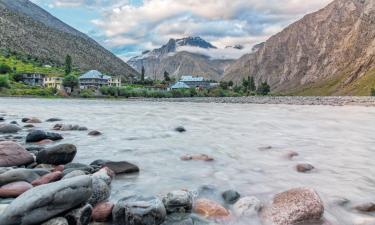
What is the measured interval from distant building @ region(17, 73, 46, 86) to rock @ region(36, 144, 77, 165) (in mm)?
149251

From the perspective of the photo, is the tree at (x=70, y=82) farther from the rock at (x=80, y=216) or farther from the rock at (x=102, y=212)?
the rock at (x=80, y=216)

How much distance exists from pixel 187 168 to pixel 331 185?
5509mm

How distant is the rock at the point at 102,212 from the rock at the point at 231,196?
11.5ft

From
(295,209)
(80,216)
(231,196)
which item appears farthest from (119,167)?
(295,209)

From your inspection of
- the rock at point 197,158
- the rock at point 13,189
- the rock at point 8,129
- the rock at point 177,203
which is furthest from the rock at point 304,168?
the rock at point 8,129

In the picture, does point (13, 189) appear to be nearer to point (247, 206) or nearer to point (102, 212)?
point (102, 212)

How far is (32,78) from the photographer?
532 feet

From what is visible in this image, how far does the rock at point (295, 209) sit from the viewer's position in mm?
10211

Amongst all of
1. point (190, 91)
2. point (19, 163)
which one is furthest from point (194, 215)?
point (190, 91)

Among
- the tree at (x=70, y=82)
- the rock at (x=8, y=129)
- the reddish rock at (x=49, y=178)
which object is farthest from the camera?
the tree at (x=70, y=82)

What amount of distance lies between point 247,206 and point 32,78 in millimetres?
163921

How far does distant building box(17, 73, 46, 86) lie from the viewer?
156 m

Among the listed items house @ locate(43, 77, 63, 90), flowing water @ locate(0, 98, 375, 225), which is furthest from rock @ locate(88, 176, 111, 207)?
house @ locate(43, 77, 63, 90)

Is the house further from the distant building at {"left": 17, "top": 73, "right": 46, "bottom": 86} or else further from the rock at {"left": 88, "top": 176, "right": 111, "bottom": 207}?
the rock at {"left": 88, "top": 176, "right": 111, "bottom": 207}
